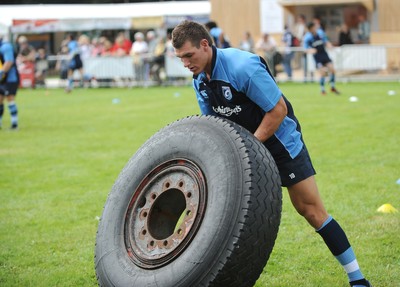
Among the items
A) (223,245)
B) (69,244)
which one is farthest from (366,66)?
(223,245)

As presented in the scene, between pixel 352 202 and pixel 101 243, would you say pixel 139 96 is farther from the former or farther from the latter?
Result: pixel 101 243

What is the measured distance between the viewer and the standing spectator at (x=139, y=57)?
28062mm

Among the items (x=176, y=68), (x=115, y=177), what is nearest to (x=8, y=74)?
(x=115, y=177)

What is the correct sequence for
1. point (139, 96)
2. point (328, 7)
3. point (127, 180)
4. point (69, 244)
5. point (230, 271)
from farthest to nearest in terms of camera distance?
point (328, 7)
point (139, 96)
point (69, 244)
point (127, 180)
point (230, 271)

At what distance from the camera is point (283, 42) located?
27.7 meters

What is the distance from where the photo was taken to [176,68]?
27.4m

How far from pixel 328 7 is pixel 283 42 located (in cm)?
334

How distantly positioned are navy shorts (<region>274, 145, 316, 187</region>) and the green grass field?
0.95 meters

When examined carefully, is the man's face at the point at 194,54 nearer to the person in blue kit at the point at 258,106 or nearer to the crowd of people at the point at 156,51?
the person in blue kit at the point at 258,106

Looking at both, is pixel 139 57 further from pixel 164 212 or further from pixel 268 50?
pixel 164 212

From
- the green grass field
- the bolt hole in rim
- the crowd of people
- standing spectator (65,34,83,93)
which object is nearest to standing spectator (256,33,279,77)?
the crowd of people

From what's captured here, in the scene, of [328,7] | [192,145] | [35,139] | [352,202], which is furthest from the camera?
[328,7]

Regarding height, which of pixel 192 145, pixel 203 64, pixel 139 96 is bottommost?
pixel 139 96

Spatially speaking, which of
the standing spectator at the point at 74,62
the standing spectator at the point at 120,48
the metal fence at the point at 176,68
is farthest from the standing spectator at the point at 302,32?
the standing spectator at the point at 74,62
